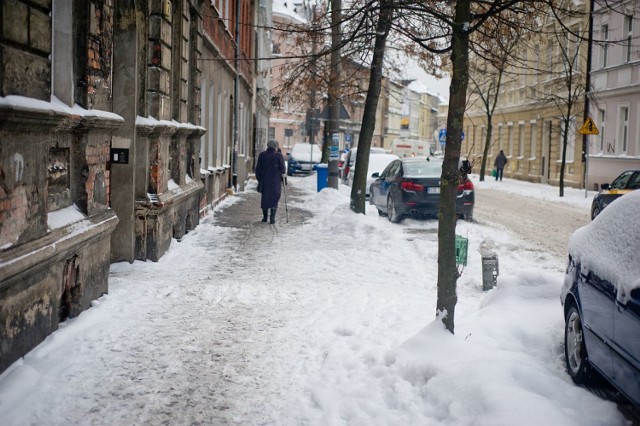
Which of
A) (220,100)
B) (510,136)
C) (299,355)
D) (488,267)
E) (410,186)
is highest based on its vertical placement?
(220,100)

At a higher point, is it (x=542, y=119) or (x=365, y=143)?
(x=542, y=119)

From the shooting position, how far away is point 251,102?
120 feet

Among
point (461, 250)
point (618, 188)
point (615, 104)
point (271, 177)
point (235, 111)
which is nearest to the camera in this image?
point (461, 250)

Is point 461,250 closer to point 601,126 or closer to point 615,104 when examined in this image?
point 615,104

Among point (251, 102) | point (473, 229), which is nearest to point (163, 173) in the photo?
Result: point (473, 229)

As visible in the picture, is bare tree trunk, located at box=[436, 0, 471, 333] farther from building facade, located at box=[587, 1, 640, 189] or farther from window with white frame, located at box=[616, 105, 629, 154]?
window with white frame, located at box=[616, 105, 629, 154]

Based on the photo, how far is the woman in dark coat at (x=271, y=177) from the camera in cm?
1650

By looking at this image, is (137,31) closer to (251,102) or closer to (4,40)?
(4,40)

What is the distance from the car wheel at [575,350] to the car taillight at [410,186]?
37.9ft

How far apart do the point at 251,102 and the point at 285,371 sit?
31.4 metres

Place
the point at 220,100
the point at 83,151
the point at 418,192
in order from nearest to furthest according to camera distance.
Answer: the point at 83,151 → the point at 418,192 → the point at 220,100

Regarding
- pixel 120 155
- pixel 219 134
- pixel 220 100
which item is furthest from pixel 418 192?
pixel 120 155

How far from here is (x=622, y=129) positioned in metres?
31.5

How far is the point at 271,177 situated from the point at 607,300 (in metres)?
11.9
